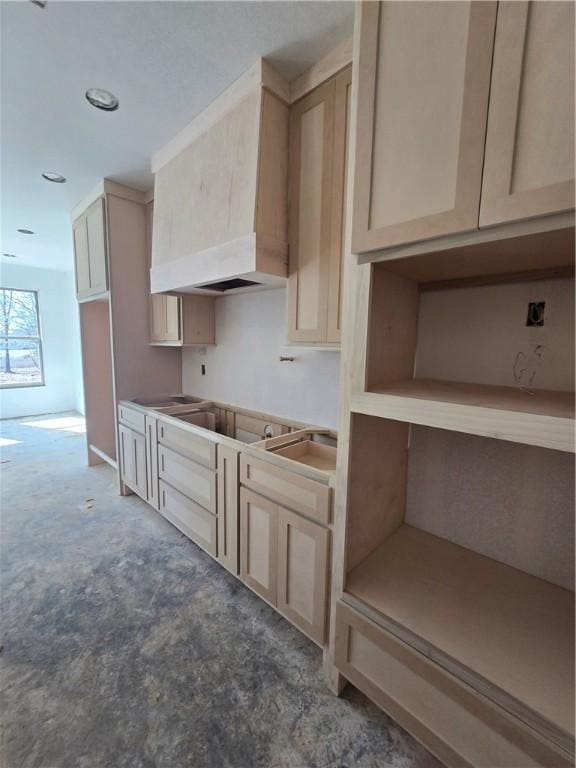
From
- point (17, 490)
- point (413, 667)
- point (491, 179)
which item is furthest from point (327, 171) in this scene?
point (17, 490)

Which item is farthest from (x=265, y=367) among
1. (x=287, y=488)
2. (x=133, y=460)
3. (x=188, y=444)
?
(x=133, y=460)

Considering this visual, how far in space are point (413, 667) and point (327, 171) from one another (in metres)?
2.05

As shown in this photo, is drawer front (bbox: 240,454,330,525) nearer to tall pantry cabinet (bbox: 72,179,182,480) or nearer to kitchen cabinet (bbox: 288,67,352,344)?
kitchen cabinet (bbox: 288,67,352,344)

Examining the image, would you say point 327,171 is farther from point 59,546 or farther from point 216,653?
point 59,546

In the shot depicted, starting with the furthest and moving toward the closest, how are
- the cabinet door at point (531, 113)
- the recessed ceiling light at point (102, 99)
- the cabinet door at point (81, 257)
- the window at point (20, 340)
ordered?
the window at point (20, 340)
the cabinet door at point (81, 257)
the recessed ceiling light at point (102, 99)
the cabinet door at point (531, 113)

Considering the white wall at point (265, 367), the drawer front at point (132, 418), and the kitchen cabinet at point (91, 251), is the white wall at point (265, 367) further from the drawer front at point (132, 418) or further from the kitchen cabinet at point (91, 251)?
the kitchen cabinet at point (91, 251)

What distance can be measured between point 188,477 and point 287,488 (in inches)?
39.7

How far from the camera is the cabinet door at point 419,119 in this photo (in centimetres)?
81

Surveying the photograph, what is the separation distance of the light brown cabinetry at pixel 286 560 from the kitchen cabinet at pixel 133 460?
Result: 1376mm

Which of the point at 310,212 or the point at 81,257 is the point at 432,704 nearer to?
the point at 310,212

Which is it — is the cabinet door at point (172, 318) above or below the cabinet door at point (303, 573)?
above

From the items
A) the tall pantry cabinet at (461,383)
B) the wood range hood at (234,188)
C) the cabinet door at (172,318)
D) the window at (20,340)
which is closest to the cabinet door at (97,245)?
the cabinet door at (172,318)

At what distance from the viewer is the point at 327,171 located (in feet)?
5.14

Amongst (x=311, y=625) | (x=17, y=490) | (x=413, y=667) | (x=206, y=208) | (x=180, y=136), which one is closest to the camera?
(x=413, y=667)
